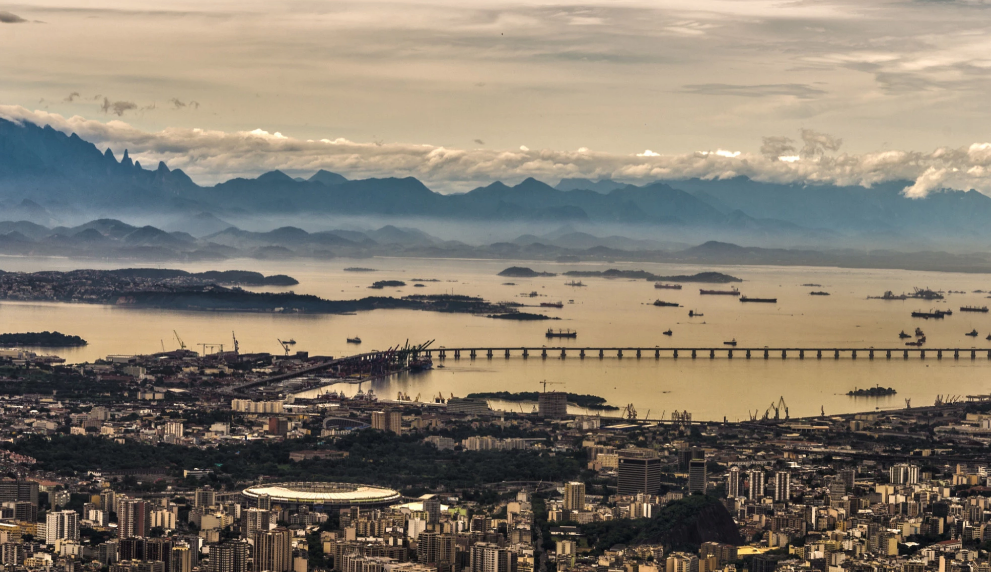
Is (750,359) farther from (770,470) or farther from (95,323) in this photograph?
(770,470)

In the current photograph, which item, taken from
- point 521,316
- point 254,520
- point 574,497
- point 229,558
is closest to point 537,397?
point 574,497

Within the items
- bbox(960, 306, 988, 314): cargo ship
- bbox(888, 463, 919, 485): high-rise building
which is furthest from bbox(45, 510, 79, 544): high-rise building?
bbox(960, 306, 988, 314): cargo ship

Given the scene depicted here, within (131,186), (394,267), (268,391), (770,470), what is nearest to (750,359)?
(268,391)

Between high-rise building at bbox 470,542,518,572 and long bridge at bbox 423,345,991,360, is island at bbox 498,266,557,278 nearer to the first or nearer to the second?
long bridge at bbox 423,345,991,360

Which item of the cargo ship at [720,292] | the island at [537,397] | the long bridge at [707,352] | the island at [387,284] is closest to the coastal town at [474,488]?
the island at [537,397]

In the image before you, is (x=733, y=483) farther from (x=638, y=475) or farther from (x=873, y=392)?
(x=873, y=392)
